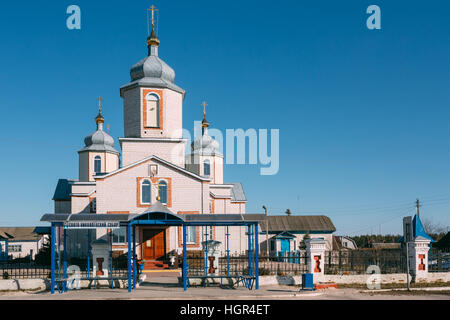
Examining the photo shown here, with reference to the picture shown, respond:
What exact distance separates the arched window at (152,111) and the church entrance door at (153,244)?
6230 millimetres

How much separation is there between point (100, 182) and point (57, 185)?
12271 mm

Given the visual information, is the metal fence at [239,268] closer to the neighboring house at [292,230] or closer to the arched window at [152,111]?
the arched window at [152,111]

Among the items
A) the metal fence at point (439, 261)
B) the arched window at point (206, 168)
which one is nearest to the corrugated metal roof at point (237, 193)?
the arched window at point (206, 168)

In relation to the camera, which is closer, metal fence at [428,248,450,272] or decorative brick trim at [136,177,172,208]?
metal fence at [428,248,450,272]

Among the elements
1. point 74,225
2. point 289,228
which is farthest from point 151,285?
point 289,228

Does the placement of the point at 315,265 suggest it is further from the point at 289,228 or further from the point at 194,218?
the point at 289,228

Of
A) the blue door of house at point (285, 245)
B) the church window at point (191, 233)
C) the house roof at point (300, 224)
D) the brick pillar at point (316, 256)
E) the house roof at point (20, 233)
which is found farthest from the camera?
the house roof at point (20, 233)

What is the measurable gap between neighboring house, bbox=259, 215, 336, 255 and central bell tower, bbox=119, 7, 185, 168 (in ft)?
56.5

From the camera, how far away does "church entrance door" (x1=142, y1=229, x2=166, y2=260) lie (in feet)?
85.1

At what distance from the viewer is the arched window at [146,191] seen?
86.7ft

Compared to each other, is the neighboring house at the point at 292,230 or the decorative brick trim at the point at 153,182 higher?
the decorative brick trim at the point at 153,182

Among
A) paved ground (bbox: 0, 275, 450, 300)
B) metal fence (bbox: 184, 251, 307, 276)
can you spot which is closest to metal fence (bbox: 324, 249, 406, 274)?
metal fence (bbox: 184, 251, 307, 276)

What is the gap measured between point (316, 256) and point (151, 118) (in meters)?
13.7

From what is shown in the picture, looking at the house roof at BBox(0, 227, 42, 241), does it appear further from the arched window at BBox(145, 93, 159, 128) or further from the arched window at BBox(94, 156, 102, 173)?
the arched window at BBox(145, 93, 159, 128)
